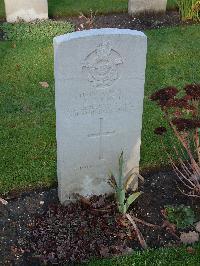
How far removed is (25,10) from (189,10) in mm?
2798

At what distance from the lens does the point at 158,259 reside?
4219 mm

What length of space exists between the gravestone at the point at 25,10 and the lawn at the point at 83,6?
17.4 inches

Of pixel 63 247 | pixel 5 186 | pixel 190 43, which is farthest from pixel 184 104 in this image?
pixel 190 43

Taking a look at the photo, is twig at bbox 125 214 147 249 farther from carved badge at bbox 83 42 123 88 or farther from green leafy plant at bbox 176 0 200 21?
green leafy plant at bbox 176 0 200 21

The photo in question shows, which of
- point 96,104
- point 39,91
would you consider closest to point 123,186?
point 96,104

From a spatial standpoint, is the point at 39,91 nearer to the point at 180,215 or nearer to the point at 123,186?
the point at 123,186

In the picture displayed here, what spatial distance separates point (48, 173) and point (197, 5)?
4.85 m

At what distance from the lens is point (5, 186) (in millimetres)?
5012

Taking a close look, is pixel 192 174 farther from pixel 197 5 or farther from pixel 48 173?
pixel 197 5

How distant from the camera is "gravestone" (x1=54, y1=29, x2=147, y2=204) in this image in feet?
13.0

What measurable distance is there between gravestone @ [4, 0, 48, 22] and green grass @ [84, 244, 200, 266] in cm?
539

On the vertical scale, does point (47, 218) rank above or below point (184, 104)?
below

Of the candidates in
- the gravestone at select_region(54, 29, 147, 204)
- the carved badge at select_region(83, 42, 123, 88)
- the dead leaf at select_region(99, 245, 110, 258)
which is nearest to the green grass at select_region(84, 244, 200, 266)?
the dead leaf at select_region(99, 245, 110, 258)

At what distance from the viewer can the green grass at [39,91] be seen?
17.5 feet
